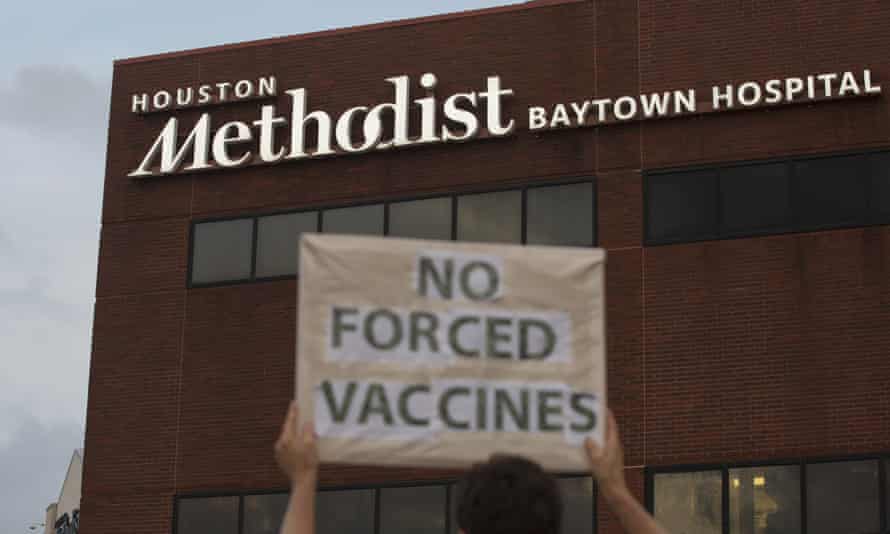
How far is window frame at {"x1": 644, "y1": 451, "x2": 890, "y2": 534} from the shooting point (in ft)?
76.2

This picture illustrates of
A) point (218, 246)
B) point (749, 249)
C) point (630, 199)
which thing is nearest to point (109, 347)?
point (218, 246)

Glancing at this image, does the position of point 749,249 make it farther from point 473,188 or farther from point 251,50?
point 251,50

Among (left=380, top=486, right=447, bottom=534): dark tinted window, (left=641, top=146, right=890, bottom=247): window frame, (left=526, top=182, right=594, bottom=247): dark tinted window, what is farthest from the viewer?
(left=526, top=182, right=594, bottom=247): dark tinted window

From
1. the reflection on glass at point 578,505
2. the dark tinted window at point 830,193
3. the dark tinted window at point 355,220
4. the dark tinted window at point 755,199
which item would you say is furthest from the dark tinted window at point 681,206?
the dark tinted window at point 355,220

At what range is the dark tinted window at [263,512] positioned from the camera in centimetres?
2623

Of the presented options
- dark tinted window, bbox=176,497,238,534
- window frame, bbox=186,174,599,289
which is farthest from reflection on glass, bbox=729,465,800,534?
dark tinted window, bbox=176,497,238,534

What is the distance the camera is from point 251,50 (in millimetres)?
29281

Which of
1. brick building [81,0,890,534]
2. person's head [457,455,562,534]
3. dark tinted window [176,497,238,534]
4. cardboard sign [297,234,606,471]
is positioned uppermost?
brick building [81,0,890,534]

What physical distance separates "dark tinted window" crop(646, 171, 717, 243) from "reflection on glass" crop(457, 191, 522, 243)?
219cm

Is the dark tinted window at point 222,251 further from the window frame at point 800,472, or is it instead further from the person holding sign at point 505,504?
the person holding sign at point 505,504

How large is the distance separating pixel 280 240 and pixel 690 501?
8.31 m

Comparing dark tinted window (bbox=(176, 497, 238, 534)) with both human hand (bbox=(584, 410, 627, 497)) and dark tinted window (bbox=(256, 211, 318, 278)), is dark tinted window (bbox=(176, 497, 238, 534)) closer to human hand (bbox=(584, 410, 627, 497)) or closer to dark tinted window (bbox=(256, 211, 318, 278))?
dark tinted window (bbox=(256, 211, 318, 278))

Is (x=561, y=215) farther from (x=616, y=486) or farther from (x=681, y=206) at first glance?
(x=616, y=486)

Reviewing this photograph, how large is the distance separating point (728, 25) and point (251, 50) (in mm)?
8628
